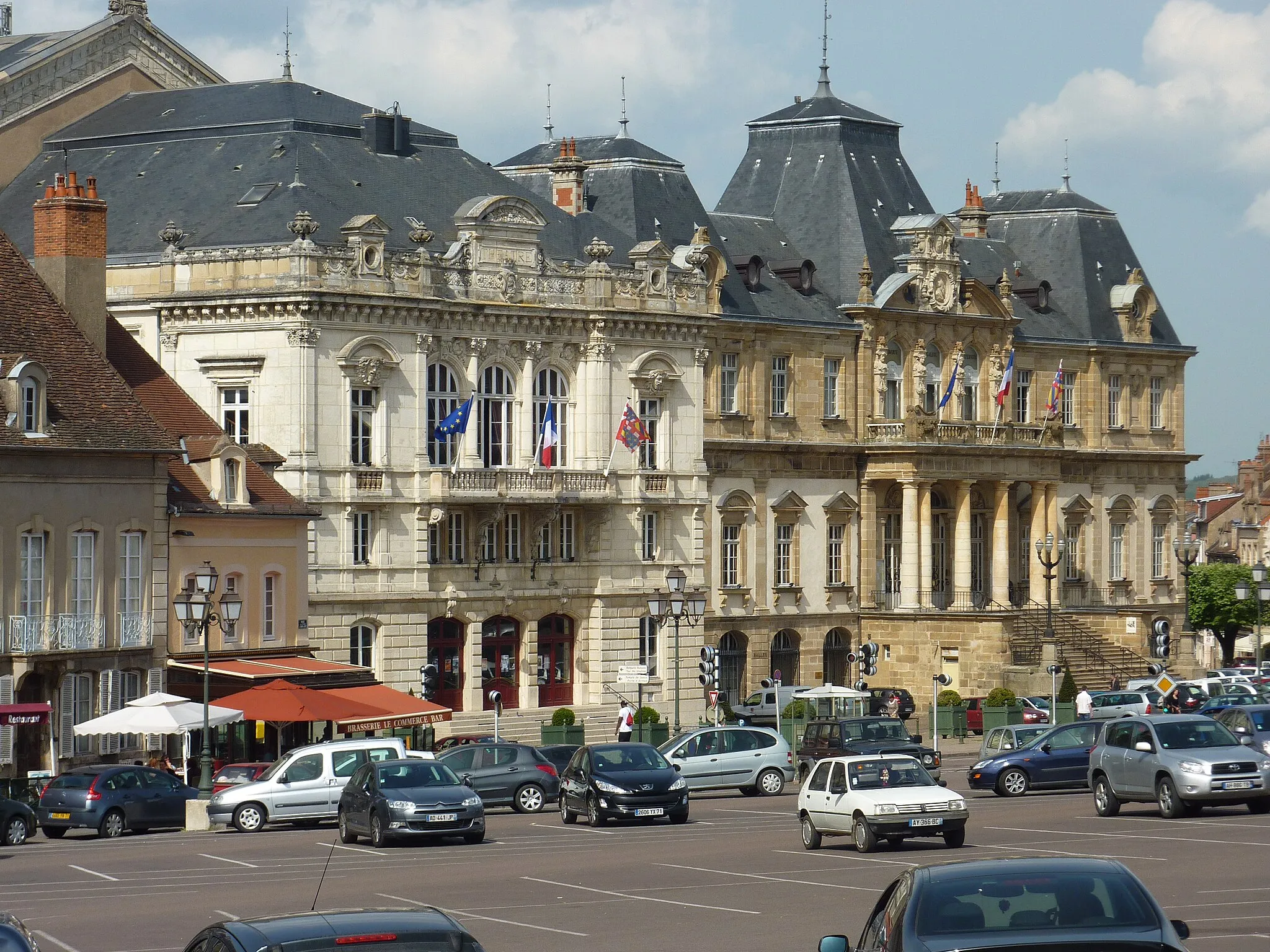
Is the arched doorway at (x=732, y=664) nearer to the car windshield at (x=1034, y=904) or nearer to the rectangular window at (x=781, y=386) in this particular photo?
the rectangular window at (x=781, y=386)

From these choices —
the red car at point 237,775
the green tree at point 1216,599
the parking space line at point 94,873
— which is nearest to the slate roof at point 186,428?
the red car at point 237,775

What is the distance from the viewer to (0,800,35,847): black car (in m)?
43.1

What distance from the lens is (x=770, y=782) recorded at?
52.1 metres

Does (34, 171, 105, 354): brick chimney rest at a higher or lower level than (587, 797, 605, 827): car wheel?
higher

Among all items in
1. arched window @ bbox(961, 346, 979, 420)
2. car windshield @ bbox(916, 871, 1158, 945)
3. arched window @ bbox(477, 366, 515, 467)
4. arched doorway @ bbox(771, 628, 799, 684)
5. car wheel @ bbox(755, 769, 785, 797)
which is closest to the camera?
car windshield @ bbox(916, 871, 1158, 945)

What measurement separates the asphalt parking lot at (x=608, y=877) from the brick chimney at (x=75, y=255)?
19.6 meters

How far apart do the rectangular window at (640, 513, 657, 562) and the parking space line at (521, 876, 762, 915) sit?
44.7m

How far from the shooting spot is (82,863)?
3769 cm

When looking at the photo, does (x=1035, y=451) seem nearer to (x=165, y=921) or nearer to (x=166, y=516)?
(x=166, y=516)

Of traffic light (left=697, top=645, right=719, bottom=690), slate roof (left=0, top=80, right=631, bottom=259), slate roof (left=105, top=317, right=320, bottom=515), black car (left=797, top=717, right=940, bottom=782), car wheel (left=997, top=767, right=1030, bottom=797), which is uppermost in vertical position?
slate roof (left=0, top=80, right=631, bottom=259)

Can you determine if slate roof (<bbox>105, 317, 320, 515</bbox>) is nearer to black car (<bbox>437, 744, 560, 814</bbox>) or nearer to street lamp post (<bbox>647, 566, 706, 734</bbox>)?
street lamp post (<bbox>647, 566, 706, 734</bbox>)

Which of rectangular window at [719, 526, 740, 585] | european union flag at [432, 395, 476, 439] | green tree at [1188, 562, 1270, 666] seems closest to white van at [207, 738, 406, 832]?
european union flag at [432, 395, 476, 439]

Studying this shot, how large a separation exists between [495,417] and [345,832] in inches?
1335

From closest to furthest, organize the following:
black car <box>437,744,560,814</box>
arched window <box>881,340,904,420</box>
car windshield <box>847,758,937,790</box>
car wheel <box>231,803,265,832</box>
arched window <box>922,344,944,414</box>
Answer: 1. car windshield <box>847,758,937,790</box>
2. car wheel <box>231,803,265,832</box>
3. black car <box>437,744,560,814</box>
4. arched window <box>881,340,904,420</box>
5. arched window <box>922,344,944,414</box>
